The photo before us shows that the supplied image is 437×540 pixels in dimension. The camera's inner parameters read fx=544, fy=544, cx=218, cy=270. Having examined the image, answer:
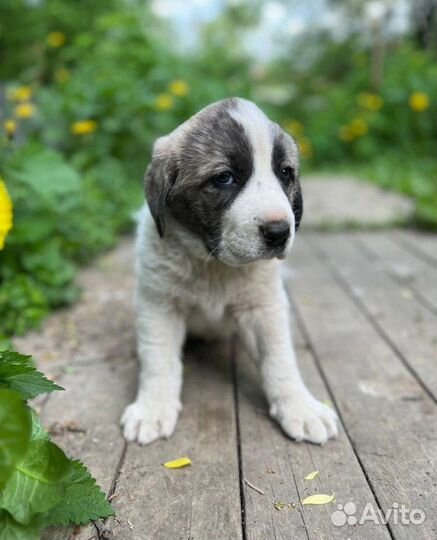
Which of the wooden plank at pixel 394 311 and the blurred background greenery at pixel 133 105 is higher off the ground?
the blurred background greenery at pixel 133 105

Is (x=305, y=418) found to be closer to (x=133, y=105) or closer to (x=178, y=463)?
(x=178, y=463)

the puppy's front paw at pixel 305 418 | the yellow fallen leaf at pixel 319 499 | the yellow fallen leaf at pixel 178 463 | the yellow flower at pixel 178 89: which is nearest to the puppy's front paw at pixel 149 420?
the yellow fallen leaf at pixel 178 463

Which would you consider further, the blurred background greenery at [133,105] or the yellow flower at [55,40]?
the yellow flower at [55,40]

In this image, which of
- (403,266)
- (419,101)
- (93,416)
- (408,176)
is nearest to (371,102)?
(419,101)

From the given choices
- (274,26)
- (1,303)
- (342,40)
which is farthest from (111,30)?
(274,26)

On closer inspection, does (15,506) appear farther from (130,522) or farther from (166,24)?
(166,24)

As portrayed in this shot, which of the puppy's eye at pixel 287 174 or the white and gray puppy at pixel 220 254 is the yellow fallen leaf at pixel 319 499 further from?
the puppy's eye at pixel 287 174

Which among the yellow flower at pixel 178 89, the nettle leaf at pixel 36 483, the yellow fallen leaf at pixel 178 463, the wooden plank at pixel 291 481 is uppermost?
the yellow flower at pixel 178 89

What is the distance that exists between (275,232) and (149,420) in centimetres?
105

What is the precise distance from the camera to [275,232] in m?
2.18

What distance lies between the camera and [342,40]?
53.2ft

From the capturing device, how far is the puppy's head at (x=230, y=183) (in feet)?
7.32

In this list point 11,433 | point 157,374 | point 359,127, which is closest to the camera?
point 11,433

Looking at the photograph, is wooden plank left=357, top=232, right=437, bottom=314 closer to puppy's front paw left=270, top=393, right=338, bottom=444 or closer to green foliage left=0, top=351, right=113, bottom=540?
puppy's front paw left=270, top=393, right=338, bottom=444
